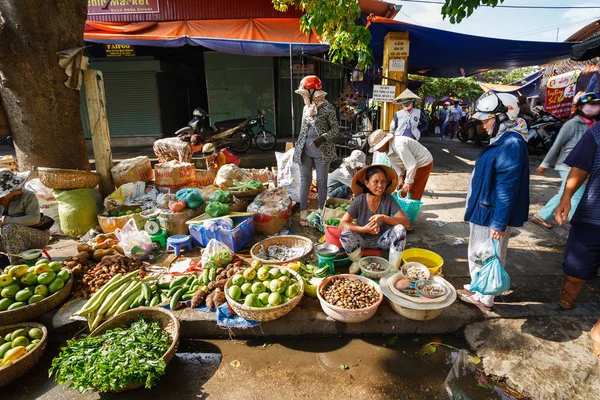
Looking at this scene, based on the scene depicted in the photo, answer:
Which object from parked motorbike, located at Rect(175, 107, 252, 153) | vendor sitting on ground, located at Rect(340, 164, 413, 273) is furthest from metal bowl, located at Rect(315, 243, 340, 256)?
parked motorbike, located at Rect(175, 107, 252, 153)

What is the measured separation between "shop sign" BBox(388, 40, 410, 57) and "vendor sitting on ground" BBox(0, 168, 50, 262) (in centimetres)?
639

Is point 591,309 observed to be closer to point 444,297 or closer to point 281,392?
point 444,297

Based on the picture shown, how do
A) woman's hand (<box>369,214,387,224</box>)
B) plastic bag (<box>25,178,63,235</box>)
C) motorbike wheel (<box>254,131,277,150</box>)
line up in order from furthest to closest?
motorbike wheel (<box>254,131,277,150</box>) → plastic bag (<box>25,178,63,235</box>) → woman's hand (<box>369,214,387,224</box>)

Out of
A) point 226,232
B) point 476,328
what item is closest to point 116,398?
point 226,232

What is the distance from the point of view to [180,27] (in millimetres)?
9898

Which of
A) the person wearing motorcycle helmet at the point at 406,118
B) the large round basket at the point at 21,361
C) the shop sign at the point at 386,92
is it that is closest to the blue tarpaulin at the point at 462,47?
the shop sign at the point at 386,92

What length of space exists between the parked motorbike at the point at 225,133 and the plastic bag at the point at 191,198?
4.43 metres

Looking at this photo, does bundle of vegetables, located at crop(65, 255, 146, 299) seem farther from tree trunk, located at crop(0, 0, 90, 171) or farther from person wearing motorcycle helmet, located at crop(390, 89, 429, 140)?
person wearing motorcycle helmet, located at crop(390, 89, 429, 140)

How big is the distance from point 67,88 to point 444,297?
19.7 feet

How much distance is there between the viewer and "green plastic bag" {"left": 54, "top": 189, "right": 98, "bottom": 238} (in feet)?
15.4

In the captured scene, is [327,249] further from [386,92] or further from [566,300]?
[386,92]

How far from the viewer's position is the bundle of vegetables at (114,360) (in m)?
2.28

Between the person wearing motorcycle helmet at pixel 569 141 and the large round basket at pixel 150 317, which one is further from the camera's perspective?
the person wearing motorcycle helmet at pixel 569 141

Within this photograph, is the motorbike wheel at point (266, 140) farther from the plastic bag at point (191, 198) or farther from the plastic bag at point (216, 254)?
the plastic bag at point (216, 254)
